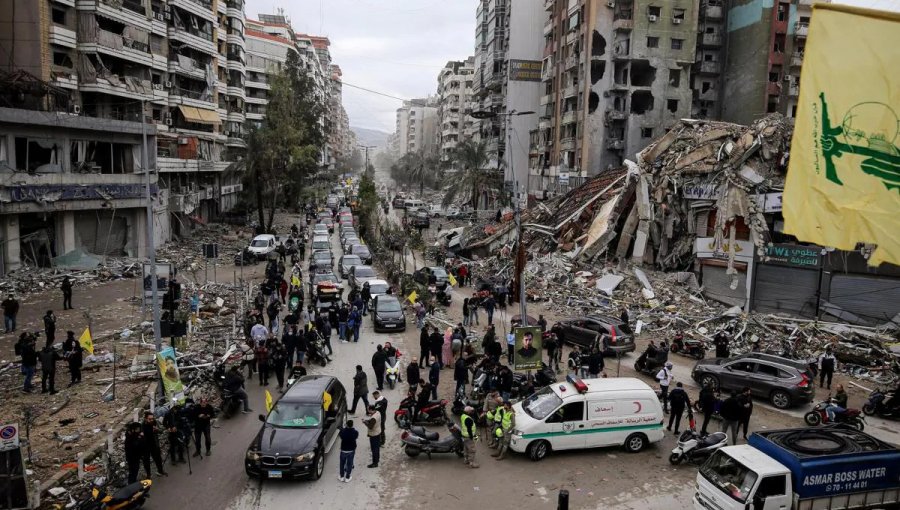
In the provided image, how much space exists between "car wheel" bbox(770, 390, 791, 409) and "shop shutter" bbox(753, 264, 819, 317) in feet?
35.9

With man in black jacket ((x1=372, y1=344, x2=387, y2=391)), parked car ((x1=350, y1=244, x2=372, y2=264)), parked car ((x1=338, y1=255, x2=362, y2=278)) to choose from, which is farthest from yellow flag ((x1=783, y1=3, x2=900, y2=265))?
parked car ((x1=350, y1=244, x2=372, y2=264))

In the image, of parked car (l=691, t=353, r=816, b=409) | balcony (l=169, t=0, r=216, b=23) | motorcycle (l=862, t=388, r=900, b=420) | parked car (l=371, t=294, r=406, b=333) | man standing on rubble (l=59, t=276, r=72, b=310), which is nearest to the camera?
motorcycle (l=862, t=388, r=900, b=420)

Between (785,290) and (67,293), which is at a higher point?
(785,290)

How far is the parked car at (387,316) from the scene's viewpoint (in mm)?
24984

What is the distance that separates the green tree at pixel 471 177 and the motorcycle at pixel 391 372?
183 ft

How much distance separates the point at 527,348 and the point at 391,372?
4084 mm

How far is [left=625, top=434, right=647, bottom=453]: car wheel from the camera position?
13859mm

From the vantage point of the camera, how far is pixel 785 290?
27062 mm

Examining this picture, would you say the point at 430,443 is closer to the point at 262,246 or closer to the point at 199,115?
the point at 262,246

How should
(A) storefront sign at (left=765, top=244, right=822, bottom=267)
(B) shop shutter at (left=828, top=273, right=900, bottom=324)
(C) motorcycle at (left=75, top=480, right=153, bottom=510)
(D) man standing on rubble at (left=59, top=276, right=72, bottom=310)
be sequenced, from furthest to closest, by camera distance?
(A) storefront sign at (left=765, top=244, right=822, bottom=267)
(D) man standing on rubble at (left=59, top=276, right=72, bottom=310)
(B) shop shutter at (left=828, top=273, right=900, bottom=324)
(C) motorcycle at (left=75, top=480, right=153, bottom=510)

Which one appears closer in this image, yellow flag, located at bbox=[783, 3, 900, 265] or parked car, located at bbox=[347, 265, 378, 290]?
yellow flag, located at bbox=[783, 3, 900, 265]

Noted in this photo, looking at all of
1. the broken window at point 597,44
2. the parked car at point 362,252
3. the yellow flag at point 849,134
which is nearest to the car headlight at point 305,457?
the yellow flag at point 849,134

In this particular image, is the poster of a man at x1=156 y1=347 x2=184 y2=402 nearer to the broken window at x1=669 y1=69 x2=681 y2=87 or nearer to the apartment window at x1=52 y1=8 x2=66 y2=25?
the apartment window at x1=52 y1=8 x2=66 y2=25

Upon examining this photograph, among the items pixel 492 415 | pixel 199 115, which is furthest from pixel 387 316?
pixel 199 115
